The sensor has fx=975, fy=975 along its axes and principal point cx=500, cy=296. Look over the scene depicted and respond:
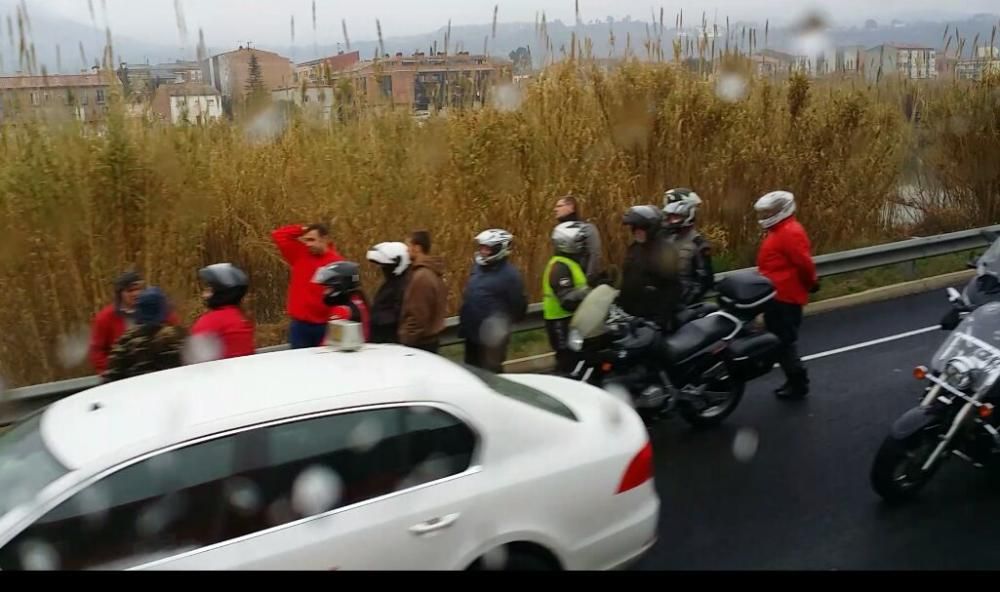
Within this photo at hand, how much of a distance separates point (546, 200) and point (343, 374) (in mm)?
6446

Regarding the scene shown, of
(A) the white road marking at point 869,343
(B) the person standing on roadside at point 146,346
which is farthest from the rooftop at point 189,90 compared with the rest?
(A) the white road marking at point 869,343

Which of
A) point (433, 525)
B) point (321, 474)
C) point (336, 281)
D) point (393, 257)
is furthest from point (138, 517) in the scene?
point (393, 257)

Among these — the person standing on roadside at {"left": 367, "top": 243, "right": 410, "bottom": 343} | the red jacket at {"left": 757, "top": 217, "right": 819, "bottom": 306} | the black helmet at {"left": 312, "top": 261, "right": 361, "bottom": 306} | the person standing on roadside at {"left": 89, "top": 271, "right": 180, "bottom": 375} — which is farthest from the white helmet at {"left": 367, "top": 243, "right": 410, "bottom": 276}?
the red jacket at {"left": 757, "top": 217, "right": 819, "bottom": 306}

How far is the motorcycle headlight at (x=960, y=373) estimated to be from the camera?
4.91 m

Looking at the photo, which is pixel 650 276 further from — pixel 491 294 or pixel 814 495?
pixel 814 495

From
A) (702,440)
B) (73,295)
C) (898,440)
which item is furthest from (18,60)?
(898,440)

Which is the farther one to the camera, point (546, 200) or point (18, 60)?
point (546, 200)

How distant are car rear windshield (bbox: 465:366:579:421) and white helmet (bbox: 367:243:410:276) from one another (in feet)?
6.65

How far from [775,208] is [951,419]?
2.27 metres

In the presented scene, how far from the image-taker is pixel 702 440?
6.32 meters

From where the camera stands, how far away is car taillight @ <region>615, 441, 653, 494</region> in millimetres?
3969

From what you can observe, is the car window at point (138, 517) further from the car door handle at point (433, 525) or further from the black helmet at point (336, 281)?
the black helmet at point (336, 281)

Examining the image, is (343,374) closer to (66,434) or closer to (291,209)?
(66,434)

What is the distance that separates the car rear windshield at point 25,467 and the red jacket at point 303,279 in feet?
8.79
